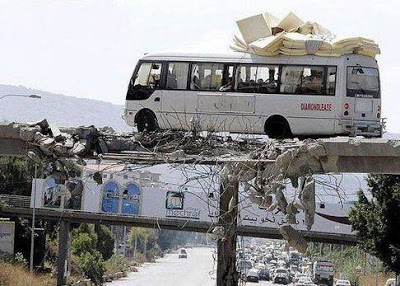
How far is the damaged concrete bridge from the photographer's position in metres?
19.3

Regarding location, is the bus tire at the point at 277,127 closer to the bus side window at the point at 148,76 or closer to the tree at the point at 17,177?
the bus side window at the point at 148,76

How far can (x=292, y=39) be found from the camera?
86.9ft

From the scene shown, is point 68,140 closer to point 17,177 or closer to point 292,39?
point 292,39

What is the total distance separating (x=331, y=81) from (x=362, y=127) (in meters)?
1.64

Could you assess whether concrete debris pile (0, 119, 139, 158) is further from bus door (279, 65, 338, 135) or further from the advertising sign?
the advertising sign

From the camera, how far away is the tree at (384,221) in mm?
49000

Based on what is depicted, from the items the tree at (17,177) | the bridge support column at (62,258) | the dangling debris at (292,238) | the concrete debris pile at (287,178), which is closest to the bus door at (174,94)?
the concrete debris pile at (287,178)

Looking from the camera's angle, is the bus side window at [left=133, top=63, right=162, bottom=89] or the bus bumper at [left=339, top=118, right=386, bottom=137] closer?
the bus bumper at [left=339, top=118, right=386, bottom=137]

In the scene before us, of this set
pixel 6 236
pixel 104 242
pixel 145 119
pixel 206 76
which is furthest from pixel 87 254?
pixel 206 76

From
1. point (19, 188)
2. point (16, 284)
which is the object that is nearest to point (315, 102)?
point (16, 284)

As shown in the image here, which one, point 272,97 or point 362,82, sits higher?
point 362,82

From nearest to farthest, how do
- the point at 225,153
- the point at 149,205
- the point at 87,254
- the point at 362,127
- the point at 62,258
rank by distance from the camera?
the point at 225,153 → the point at 362,127 → the point at 62,258 → the point at 149,205 → the point at 87,254

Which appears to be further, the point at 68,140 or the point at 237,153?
the point at 68,140

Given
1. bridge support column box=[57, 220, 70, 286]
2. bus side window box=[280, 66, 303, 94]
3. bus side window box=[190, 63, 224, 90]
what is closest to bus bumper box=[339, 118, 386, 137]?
bus side window box=[280, 66, 303, 94]
